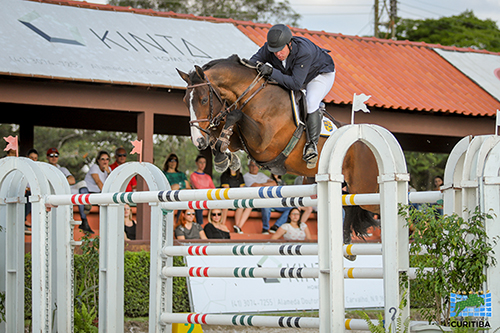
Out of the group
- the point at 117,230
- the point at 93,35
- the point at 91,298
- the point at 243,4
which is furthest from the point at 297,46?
the point at 243,4

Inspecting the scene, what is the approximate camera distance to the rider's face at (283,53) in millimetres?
5027

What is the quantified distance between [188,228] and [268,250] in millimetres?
4507

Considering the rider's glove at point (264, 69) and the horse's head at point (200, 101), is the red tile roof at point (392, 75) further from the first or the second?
the horse's head at point (200, 101)

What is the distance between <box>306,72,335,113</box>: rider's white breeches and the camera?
A: 17.0ft

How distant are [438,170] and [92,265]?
2085cm

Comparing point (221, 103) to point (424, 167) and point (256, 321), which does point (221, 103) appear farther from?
point (424, 167)

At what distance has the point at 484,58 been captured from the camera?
12812 millimetres

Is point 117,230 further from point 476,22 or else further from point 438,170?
Result: point 476,22

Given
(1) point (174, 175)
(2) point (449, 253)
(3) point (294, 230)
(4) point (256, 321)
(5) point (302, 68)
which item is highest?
(5) point (302, 68)

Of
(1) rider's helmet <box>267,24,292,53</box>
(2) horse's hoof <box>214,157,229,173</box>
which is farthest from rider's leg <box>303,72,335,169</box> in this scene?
(2) horse's hoof <box>214,157,229,173</box>

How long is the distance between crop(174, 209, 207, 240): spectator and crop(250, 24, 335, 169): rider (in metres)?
3.53

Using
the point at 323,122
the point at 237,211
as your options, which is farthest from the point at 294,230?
the point at 323,122

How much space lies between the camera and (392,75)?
36.2 feet

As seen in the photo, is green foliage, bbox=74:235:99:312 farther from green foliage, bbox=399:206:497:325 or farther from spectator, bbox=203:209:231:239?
spectator, bbox=203:209:231:239
